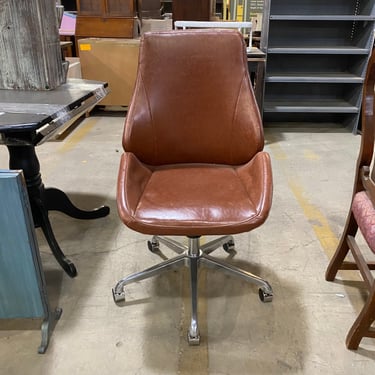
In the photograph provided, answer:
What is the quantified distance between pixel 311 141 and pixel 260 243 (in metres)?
1.98

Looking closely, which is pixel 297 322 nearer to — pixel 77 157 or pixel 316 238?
pixel 316 238

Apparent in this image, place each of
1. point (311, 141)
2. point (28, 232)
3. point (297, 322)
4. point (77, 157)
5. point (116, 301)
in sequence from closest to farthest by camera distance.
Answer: point (28, 232), point (297, 322), point (116, 301), point (77, 157), point (311, 141)

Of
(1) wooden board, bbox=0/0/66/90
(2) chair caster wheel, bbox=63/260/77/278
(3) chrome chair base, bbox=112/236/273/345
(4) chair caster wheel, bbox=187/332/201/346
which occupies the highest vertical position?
(1) wooden board, bbox=0/0/66/90

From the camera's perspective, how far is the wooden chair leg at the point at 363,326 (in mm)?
1292

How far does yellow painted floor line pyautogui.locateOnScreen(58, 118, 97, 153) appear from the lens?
137 inches

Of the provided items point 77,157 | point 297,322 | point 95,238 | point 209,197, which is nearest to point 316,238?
point 297,322

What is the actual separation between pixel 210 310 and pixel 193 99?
938mm

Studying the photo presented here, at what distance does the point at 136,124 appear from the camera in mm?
1588

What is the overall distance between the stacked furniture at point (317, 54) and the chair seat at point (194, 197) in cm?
240

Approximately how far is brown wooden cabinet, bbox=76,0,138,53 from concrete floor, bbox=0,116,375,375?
269cm

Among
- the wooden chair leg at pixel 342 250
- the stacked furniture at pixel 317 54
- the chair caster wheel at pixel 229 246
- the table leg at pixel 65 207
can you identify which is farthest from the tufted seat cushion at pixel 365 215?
the stacked furniture at pixel 317 54

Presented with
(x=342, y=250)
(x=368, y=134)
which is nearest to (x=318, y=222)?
(x=342, y=250)

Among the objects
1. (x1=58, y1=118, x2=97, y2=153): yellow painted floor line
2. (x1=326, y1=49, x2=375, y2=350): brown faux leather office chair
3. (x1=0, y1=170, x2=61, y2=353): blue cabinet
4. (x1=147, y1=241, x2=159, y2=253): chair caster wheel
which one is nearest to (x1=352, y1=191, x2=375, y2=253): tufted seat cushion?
(x1=326, y1=49, x2=375, y2=350): brown faux leather office chair

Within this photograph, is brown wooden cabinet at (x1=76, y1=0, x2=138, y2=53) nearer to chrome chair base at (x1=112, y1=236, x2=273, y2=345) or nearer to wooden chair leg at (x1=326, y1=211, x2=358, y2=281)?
chrome chair base at (x1=112, y1=236, x2=273, y2=345)
